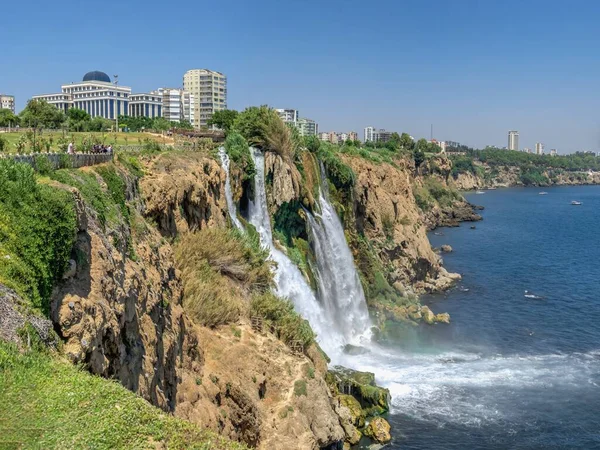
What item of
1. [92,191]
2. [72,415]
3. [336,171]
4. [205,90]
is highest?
[205,90]

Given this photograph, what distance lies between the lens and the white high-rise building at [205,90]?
167125 millimetres

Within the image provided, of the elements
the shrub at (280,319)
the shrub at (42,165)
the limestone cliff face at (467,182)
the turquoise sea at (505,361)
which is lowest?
the turquoise sea at (505,361)

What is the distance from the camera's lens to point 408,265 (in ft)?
175

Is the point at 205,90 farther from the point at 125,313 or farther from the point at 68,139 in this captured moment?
the point at 125,313

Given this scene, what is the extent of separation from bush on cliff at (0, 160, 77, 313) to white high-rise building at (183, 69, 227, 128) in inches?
6073

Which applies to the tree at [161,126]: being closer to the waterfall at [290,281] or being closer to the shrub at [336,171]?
the shrub at [336,171]

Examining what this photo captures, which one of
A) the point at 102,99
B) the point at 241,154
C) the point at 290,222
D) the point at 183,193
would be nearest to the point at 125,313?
the point at 183,193

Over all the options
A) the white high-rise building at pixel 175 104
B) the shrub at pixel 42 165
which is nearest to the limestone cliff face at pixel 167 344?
the shrub at pixel 42 165

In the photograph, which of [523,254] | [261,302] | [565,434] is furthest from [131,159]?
[523,254]

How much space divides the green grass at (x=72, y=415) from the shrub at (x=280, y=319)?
13738 mm

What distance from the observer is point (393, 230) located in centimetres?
5425

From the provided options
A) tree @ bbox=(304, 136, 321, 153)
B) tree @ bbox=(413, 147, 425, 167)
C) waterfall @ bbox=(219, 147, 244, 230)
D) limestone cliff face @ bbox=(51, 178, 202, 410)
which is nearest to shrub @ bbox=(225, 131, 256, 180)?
waterfall @ bbox=(219, 147, 244, 230)

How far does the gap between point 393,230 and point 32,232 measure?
43.0m

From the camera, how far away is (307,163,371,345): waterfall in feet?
126
